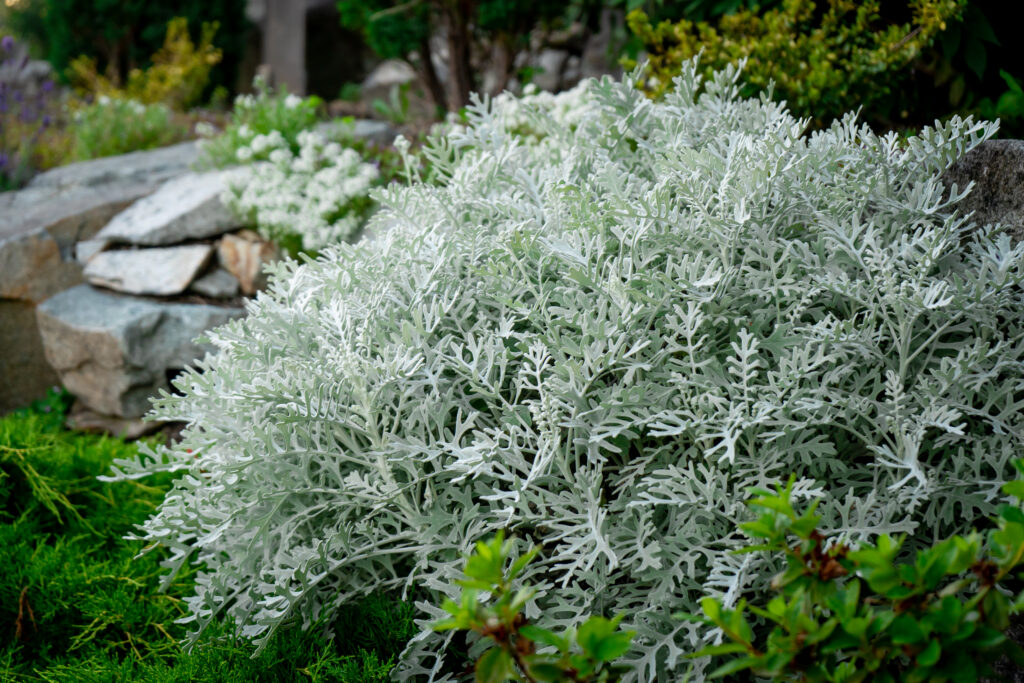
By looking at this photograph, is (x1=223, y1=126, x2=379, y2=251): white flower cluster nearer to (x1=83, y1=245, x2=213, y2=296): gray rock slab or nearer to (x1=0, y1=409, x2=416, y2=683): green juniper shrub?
(x1=83, y1=245, x2=213, y2=296): gray rock slab

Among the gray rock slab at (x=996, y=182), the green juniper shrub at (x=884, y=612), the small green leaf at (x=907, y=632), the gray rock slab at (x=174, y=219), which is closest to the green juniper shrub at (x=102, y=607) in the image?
the green juniper shrub at (x=884, y=612)

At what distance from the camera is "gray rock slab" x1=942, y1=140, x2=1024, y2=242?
71.9 inches

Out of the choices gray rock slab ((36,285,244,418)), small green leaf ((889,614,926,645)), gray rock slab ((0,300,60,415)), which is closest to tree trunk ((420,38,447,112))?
gray rock slab ((36,285,244,418))

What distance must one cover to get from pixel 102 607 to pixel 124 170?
12.5 ft

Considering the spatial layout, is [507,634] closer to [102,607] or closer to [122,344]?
[102,607]

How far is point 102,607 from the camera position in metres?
1.89

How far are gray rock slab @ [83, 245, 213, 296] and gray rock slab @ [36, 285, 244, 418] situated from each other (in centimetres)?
9

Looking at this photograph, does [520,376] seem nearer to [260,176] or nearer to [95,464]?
[95,464]

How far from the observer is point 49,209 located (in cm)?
450

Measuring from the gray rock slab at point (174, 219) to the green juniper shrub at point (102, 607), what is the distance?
1.76 metres

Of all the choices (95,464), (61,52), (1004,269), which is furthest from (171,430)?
(61,52)

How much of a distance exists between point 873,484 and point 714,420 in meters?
0.32

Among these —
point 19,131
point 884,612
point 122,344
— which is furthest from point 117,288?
point 884,612

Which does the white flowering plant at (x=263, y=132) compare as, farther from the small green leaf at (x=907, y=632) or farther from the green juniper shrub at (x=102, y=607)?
the small green leaf at (x=907, y=632)
